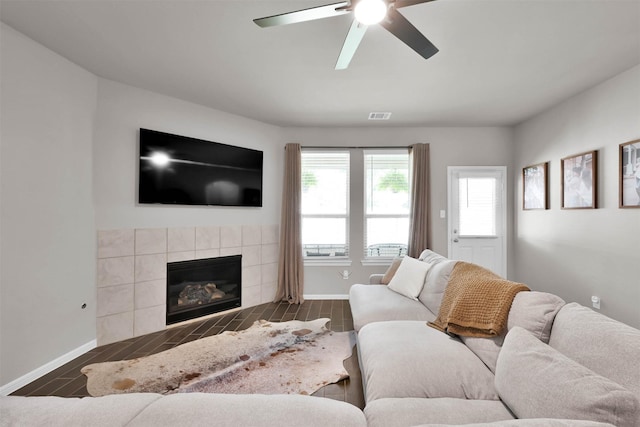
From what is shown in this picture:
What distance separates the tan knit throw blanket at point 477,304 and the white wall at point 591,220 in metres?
1.91

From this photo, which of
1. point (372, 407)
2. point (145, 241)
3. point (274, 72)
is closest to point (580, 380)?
point (372, 407)

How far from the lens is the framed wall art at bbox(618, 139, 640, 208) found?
258 cm

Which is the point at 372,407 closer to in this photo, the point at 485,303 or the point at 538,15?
the point at 485,303

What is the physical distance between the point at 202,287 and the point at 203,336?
2.46ft

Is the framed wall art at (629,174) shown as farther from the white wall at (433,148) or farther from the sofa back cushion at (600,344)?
the sofa back cushion at (600,344)

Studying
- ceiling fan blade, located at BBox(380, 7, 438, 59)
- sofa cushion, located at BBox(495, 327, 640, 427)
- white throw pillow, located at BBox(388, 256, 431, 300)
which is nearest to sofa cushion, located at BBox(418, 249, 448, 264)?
white throw pillow, located at BBox(388, 256, 431, 300)

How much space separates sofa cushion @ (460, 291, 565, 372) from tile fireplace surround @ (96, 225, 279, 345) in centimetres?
305

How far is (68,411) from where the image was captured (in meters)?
0.90

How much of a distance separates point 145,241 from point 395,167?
3531 mm

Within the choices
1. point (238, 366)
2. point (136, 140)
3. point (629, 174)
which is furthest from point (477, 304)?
point (136, 140)

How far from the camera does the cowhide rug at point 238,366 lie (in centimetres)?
209

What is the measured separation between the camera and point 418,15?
6.43 feet

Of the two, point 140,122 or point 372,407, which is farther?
point 140,122

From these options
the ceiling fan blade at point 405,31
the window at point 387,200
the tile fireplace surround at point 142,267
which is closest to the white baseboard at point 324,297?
the window at point 387,200
